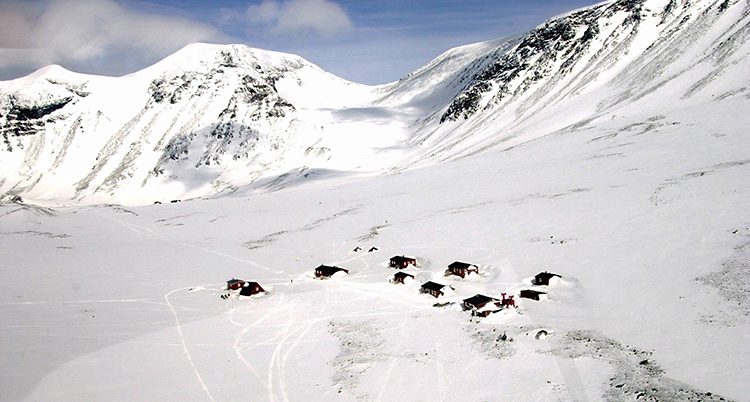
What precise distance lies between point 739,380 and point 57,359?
3469 cm

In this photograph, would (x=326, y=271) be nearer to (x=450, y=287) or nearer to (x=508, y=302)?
(x=450, y=287)

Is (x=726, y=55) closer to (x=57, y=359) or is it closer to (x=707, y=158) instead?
(x=707, y=158)

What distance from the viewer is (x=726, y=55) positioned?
98688 millimetres

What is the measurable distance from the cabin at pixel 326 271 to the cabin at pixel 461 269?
10194mm

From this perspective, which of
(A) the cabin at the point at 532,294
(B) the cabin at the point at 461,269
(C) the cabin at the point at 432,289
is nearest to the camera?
(A) the cabin at the point at 532,294

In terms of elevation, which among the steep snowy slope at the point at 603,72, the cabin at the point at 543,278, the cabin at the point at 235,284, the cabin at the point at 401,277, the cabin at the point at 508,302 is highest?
the steep snowy slope at the point at 603,72

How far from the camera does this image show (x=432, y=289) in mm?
40719

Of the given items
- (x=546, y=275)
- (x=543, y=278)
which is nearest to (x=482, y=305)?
(x=543, y=278)

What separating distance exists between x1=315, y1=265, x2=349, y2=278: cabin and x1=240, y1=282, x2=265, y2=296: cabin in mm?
5821

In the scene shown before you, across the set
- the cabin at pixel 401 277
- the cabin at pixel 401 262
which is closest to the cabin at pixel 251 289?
the cabin at pixel 401 277

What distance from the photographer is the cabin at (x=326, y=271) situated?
49.1 m

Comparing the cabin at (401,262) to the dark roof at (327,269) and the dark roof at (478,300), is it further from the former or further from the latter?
the dark roof at (478,300)

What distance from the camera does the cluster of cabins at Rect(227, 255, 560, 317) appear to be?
116 ft

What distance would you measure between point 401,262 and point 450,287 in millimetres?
8062
